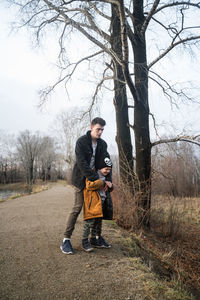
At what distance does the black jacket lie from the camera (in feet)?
9.34

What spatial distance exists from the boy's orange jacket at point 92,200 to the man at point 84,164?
0.26 ft

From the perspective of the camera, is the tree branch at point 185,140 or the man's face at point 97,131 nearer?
the man's face at point 97,131

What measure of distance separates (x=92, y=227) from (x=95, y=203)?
17.9 inches

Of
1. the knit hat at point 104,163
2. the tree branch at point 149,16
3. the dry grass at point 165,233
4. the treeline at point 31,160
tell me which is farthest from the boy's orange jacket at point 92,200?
the treeline at point 31,160

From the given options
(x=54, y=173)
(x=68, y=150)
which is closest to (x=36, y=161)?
(x=54, y=173)

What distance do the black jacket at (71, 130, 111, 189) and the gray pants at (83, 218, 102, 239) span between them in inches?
22.1

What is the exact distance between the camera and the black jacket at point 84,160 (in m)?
2.85

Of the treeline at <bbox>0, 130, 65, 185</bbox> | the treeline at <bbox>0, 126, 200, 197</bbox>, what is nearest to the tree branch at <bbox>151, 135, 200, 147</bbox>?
the treeline at <bbox>0, 126, 200, 197</bbox>

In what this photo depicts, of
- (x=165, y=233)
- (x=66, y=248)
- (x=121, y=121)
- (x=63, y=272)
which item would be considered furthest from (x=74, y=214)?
(x=121, y=121)

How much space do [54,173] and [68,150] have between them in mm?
21432

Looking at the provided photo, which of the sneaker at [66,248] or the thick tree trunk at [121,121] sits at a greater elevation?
the thick tree trunk at [121,121]

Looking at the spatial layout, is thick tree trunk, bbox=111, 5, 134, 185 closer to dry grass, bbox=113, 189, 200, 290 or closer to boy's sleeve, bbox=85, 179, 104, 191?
dry grass, bbox=113, 189, 200, 290

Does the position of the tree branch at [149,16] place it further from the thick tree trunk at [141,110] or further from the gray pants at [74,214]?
the gray pants at [74,214]

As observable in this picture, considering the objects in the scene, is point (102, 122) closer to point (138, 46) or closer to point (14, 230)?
point (14, 230)
